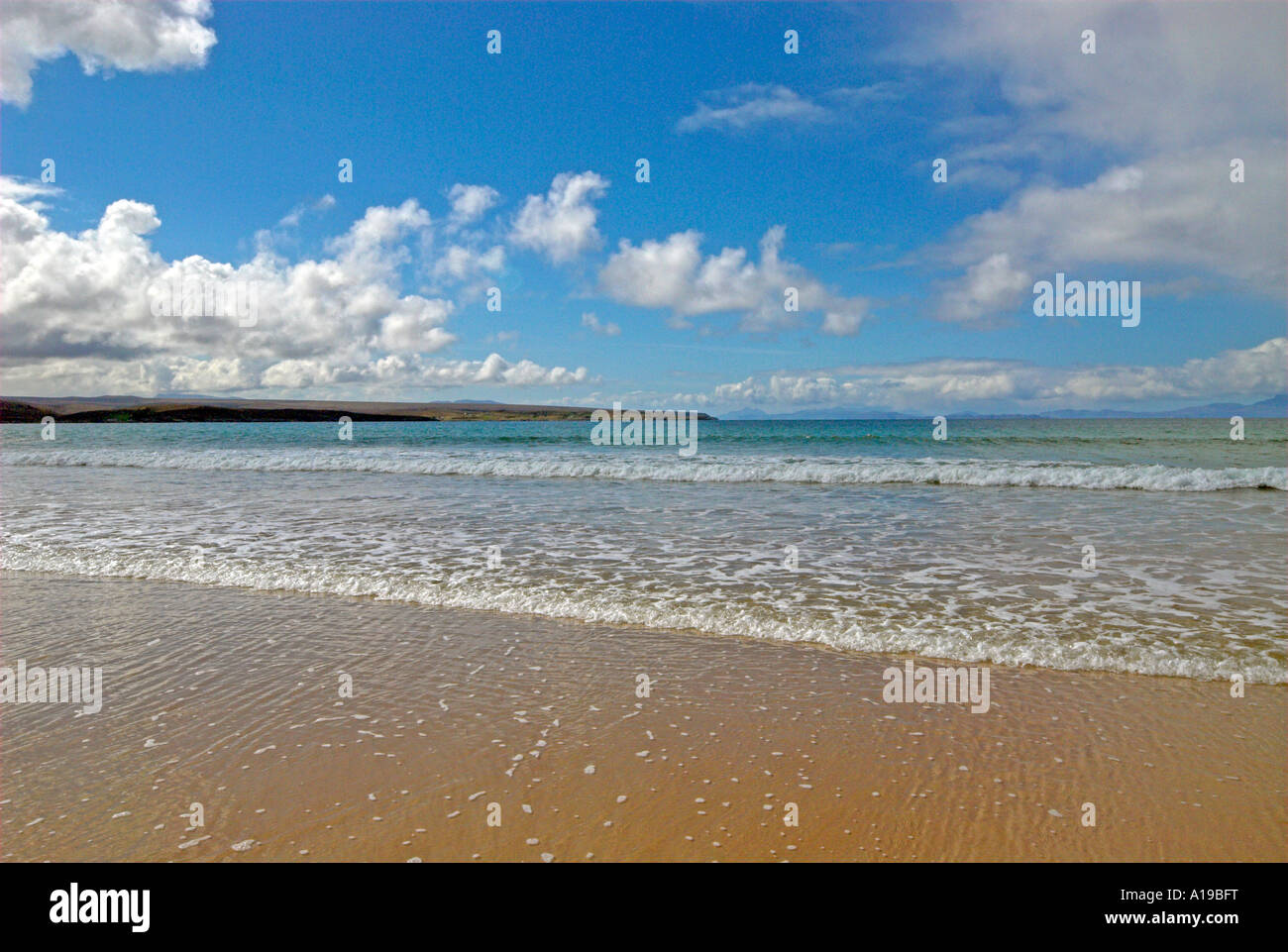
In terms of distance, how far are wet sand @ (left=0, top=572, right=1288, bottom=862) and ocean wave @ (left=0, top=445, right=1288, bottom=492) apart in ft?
55.0

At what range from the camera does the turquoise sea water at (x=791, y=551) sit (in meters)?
6.34

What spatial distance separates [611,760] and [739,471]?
20.0 metres

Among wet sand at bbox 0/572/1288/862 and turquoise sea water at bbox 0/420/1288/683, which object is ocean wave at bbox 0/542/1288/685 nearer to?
turquoise sea water at bbox 0/420/1288/683

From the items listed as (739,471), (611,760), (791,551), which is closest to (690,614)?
(611,760)

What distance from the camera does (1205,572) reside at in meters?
8.44

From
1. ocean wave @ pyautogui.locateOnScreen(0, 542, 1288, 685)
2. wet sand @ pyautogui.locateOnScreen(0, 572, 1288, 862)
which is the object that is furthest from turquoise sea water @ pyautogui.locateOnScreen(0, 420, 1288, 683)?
wet sand @ pyautogui.locateOnScreen(0, 572, 1288, 862)

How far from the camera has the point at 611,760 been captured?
3930 mm

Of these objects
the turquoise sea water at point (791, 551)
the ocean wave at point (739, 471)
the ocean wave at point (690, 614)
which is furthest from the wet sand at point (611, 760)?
the ocean wave at point (739, 471)

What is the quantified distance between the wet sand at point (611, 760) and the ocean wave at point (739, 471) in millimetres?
16771

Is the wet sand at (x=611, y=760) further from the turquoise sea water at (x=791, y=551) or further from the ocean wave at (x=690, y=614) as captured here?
the turquoise sea water at (x=791, y=551)

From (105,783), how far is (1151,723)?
21.0ft

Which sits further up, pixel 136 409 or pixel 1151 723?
pixel 136 409
